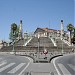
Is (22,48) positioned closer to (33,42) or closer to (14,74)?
(33,42)

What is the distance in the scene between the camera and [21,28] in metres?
102

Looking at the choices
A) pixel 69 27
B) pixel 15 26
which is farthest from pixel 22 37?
pixel 69 27

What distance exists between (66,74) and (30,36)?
3164 inches

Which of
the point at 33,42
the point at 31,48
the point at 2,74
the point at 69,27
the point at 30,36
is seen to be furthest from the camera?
the point at 69,27

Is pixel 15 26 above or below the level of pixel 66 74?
above

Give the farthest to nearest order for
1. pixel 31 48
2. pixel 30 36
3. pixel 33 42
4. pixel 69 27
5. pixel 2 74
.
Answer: pixel 69 27
pixel 30 36
pixel 33 42
pixel 31 48
pixel 2 74

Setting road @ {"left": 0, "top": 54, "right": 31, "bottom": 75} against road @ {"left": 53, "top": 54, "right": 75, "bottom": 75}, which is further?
road @ {"left": 53, "top": 54, "right": 75, "bottom": 75}

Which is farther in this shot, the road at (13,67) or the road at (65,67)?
the road at (65,67)

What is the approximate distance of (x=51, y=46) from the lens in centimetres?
7575

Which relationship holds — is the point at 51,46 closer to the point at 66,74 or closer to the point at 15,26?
the point at 15,26

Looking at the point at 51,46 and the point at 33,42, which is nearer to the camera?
the point at 51,46

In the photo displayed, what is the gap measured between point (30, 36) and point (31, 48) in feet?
78.3

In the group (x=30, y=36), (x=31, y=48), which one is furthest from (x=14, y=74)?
(x=30, y=36)

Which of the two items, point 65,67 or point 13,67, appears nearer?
point 13,67
